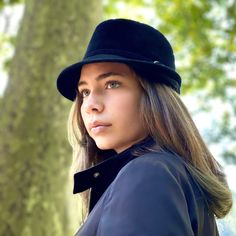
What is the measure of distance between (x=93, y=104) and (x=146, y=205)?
0.65 metres

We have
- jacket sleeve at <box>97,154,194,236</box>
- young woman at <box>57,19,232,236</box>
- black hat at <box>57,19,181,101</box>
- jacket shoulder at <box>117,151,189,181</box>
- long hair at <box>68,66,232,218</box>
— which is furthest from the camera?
black hat at <box>57,19,181,101</box>

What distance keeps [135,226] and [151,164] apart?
0.84ft

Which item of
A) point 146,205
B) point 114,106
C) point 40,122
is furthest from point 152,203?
point 40,122

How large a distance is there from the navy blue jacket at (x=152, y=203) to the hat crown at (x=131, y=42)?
382 mm

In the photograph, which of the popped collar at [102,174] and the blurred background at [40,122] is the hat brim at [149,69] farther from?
the blurred background at [40,122]

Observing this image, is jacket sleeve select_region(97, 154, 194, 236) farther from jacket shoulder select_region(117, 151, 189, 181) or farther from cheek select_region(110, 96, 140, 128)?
cheek select_region(110, 96, 140, 128)

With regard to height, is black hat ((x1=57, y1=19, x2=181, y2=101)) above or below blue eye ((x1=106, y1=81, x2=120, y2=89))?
above

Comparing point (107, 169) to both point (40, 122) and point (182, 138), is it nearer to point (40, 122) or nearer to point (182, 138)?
point (182, 138)

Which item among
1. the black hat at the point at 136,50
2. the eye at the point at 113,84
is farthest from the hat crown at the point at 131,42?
the eye at the point at 113,84

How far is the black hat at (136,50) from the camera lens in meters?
2.27

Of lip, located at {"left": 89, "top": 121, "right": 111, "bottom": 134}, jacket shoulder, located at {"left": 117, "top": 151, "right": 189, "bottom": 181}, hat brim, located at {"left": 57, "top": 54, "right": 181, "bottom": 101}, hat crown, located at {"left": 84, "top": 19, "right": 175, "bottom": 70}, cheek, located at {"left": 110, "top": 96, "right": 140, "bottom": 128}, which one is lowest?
jacket shoulder, located at {"left": 117, "top": 151, "right": 189, "bottom": 181}

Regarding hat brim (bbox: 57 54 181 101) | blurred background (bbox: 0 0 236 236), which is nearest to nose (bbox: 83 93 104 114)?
hat brim (bbox: 57 54 181 101)

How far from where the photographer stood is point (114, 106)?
2266 millimetres

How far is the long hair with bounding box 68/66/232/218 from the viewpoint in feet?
7.07
